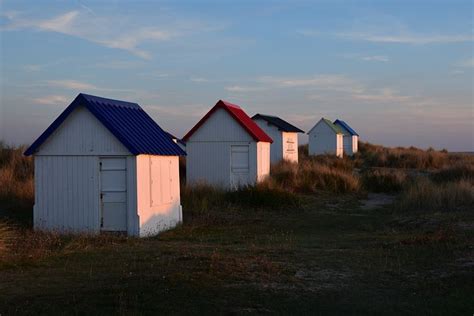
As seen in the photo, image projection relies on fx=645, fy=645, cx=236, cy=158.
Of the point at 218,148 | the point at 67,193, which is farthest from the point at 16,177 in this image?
the point at 67,193

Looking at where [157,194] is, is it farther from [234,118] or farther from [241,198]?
[234,118]

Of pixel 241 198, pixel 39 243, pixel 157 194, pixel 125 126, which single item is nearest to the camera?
pixel 39 243

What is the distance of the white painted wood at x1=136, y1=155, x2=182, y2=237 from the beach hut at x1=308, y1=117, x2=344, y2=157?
127 ft

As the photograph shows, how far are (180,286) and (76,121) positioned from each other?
27.7 ft

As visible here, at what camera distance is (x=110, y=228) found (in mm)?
16547

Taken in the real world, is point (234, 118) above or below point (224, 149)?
above

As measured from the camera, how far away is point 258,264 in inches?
442

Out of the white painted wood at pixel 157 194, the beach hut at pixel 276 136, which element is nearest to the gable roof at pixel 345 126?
the beach hut at pixel 276 136

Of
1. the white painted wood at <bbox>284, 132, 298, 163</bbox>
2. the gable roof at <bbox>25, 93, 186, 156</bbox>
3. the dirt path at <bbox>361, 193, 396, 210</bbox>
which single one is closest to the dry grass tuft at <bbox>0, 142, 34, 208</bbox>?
the gable roof at <bbox>25, 93, 186, 156</bbox>

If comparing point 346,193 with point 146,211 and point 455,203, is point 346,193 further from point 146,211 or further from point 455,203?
point 146,211

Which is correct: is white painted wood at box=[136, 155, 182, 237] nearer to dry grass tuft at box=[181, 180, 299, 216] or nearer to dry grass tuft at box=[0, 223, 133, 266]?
dry grass tuft at box=[0, 223, 133, 266]

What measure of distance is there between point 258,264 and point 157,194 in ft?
22.9

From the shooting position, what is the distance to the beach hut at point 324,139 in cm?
5694

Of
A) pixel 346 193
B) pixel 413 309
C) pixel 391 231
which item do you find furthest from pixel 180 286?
pixel 346 193
